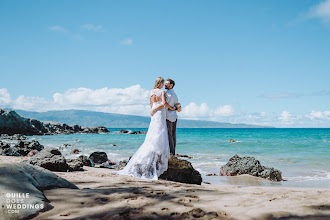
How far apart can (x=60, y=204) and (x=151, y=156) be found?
386 cm

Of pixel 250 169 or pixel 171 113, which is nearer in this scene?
pixel 171 113

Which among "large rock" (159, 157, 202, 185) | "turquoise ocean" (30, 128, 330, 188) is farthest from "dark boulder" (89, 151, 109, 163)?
"large rock" (159, 157, 202, 185)

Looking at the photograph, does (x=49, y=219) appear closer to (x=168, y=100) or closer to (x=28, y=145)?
(x=168, y=100)

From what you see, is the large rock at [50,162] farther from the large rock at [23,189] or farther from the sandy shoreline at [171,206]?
the sandy shoreline at [171,206]

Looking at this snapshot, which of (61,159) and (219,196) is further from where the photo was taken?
(61,159)

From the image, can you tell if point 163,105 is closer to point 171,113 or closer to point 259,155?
point 171,113

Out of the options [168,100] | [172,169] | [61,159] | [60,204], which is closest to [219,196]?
[60,204]

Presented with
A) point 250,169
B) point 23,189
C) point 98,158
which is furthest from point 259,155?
point 23,189

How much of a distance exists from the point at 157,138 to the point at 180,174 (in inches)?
43.9

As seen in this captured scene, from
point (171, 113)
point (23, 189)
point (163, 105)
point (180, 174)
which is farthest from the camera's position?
point (171, 113)

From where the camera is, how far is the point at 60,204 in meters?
3.71

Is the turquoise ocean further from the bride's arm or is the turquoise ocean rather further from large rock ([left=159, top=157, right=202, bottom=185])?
the bride's arm

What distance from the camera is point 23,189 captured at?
368 cm

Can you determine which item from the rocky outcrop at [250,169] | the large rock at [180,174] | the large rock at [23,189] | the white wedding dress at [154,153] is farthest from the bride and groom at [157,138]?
the rocky outcrop at [250,169]
